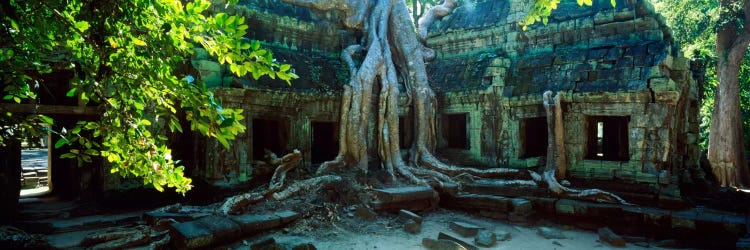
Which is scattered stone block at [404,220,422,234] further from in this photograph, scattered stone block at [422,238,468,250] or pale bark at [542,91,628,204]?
pale bark at [542,91,628,204]

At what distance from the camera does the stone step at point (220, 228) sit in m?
5.02

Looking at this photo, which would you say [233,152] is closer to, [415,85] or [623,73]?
[415,85]

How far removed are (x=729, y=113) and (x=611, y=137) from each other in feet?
12.0

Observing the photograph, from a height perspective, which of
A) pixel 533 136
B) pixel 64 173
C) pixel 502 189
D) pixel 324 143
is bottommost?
pixel 502 189

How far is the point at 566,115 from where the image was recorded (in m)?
8.27

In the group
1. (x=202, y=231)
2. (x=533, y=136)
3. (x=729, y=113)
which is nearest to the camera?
(x=202, y=231)

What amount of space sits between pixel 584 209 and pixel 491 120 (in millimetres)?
2859

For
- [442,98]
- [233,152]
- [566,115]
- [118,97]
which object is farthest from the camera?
[442,98]

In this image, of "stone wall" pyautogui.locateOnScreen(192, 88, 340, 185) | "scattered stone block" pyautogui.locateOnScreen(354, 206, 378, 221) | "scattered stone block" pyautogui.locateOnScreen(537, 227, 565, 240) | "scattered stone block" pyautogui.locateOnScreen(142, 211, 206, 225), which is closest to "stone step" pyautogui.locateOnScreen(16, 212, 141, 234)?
"scattered stone block" pyautogui.locateOnScreen(142, 211, 206, 225)

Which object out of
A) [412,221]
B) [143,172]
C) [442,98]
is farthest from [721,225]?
[143,172]

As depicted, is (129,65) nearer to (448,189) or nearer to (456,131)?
(448,189)

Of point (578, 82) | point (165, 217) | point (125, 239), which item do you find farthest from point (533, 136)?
point (125, 239)

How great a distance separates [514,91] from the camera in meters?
9.09

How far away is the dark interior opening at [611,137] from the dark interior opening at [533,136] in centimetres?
104
